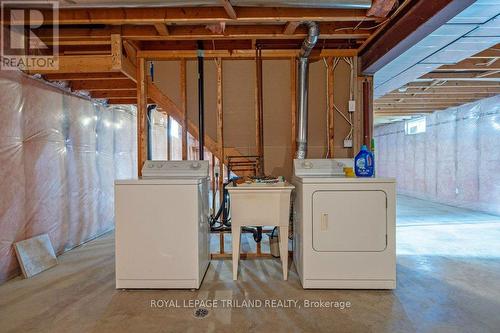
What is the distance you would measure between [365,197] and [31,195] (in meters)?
3.34

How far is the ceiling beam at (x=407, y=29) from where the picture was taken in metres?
1.96

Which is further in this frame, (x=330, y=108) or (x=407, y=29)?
(x=330, y=108)

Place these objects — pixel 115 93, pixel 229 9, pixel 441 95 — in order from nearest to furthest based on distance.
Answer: pixel 229 9, pixel 115 93, pixel 441 95

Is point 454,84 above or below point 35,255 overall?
above

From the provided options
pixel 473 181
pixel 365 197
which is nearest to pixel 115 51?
Answer: pixel 365 197

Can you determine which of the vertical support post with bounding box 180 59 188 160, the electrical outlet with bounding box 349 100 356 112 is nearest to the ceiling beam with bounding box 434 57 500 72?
the electrical outlet with bounding box 349 100 356 112

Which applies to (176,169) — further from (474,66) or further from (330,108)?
(474,66)

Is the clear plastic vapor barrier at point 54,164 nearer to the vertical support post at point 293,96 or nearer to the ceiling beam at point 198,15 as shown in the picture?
the ceiling beam at point 198,15

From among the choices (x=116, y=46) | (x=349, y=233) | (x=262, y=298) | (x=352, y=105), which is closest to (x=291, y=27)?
(x=352, y=105)

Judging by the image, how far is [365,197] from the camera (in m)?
2.37

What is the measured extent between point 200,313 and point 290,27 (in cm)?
255

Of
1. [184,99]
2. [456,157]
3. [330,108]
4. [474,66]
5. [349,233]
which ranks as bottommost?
[349,233]

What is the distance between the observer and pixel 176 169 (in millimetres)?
2855

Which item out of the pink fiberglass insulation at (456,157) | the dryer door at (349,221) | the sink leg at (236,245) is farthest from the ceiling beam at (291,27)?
the pink fiberglass insulation at (456,157)
